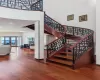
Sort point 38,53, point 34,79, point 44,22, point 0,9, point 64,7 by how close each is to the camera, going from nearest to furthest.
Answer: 1. point 34,79
2. point 0,9
3. point 38,53
4. point 44,22
5. point 64,7

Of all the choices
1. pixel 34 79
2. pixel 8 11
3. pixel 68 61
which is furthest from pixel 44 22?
pixel 34 79

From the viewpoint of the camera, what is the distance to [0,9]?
636 centimetres

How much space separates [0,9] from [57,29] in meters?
3.88

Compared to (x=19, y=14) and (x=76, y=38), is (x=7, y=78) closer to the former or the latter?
(x=19, y=14)

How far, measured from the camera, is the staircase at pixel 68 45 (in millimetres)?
5957

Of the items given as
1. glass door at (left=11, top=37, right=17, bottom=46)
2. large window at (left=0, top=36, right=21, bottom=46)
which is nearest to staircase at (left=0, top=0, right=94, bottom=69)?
large window at (left=0, top=36, right=21, bottom=46)

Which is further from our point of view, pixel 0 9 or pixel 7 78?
pixel 0 9

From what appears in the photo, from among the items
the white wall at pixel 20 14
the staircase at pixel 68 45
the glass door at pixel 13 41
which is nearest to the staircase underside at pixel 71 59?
the staircase at pixel 68 45

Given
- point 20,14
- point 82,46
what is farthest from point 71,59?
point 20,14

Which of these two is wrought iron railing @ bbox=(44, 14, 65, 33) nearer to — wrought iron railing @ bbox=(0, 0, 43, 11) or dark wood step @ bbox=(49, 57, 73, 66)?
wrought iron railing @ bbox=(0, 0, 43, 11)

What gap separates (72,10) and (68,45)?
2.73 m

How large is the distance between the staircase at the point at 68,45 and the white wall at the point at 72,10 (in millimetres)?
612

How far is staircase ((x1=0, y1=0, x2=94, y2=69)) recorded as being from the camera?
596cm

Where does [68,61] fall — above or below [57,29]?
below
